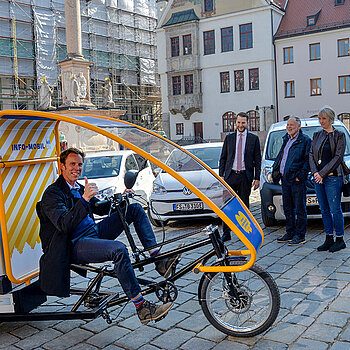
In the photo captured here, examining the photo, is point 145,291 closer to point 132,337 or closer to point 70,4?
point 132,337

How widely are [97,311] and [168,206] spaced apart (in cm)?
491

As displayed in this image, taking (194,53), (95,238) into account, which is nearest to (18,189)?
(95,238)

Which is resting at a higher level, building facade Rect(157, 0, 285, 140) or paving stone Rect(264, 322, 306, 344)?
building facade Rect(157, 0, 285, 140)

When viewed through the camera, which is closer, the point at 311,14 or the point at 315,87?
the point at 315,87

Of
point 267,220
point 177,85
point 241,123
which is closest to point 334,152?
point 241,123

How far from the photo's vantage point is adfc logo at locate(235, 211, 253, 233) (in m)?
3.92

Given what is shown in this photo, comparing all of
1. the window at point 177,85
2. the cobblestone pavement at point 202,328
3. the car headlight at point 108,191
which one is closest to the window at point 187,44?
the window at point 177,85

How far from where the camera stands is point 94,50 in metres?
45.4

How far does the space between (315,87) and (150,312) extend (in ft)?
126

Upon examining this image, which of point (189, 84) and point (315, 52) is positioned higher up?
point (315, 52)

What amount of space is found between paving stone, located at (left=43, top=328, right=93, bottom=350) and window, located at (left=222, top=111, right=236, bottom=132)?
129 ft

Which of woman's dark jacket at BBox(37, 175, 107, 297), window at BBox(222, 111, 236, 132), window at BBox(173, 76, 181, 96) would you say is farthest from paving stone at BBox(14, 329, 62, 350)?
window at BBox(173, 76, 181, 96)

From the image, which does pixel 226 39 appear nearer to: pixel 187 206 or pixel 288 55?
pixel 288 55

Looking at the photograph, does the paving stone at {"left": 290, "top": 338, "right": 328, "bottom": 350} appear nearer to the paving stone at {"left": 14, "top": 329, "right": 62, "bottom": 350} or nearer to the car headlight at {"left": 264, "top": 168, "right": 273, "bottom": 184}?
the paving stone at {"left": 14, "top": 329, "right": 62, "bottom": 350}
